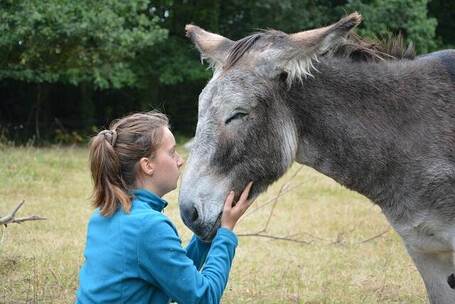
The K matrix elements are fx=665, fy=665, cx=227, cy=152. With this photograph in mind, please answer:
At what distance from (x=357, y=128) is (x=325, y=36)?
0.55 m

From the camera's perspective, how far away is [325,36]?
3361mm

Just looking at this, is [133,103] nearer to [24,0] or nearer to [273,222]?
[24,0]

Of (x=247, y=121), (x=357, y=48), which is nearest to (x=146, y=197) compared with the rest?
(x=247, y=121)

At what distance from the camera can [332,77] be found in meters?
3.61

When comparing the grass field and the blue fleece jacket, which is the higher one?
the blue fleece jacket

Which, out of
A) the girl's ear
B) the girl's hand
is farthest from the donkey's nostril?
the girl's ear

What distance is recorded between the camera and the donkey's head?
322cm

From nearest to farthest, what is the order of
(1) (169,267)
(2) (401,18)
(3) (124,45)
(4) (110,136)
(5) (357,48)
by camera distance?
(1) (169,267) < (4) (110,136) < (5) (357,48) < (3) (124,45) < (2) (401,18)

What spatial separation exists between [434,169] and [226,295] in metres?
2.43

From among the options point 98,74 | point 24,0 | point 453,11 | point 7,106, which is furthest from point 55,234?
point 453,11

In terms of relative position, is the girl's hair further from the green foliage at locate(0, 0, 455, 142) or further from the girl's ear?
the green foliage at locate(0, 0, 455, 142)

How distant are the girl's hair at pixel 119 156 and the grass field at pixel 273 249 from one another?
2.24 meters

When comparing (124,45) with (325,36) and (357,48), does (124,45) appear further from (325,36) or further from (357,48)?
(325,36)

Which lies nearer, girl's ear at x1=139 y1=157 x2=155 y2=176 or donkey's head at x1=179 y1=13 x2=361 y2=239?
girl's ear at x1=139 y1=157 x2=155 y2=176
